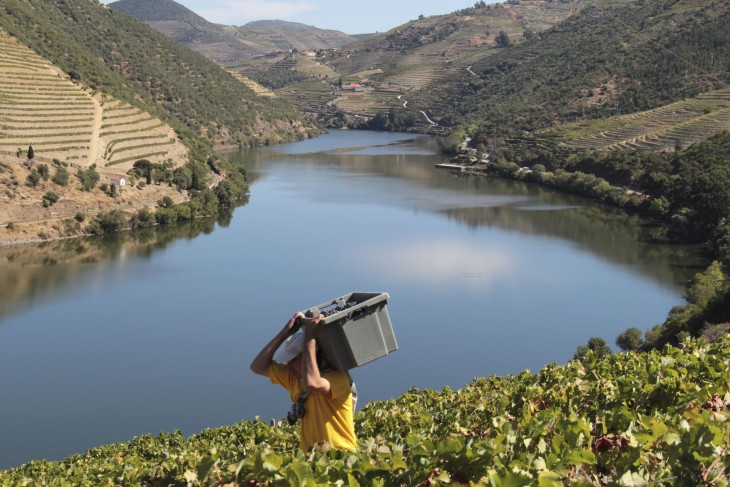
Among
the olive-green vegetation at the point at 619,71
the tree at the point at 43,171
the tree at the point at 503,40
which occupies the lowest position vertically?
the tree at the point at 43,171

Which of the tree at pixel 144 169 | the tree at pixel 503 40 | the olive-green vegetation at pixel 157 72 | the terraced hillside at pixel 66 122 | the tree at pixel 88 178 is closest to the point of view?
the tree at pixel 88 178

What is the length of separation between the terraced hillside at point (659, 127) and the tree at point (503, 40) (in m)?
54.5

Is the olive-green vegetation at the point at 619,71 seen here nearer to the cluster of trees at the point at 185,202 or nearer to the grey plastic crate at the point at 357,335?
the cluster of trees at the point at 185,202

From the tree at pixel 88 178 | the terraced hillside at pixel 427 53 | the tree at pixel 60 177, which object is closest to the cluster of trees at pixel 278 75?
the terraced hillside at pixel 427 53

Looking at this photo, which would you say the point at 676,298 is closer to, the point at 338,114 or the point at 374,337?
the point at 374,337

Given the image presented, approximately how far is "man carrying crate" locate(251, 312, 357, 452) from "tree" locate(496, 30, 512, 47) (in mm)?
111823

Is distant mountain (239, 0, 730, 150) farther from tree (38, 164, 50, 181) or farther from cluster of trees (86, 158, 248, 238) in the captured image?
tree (38, 164, 50, 181)

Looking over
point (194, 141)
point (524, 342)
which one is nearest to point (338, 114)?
point (194, 141)

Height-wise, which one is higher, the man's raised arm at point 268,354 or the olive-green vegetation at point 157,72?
the olive-green vegetation at point 157,72

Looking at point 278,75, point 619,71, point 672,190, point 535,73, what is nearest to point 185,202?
point 672,190

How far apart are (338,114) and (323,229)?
5930 centimetres

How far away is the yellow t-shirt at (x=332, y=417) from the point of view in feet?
13.2

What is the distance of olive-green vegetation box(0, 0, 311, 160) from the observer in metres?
56.6

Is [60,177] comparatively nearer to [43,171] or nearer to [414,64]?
[43,171]
